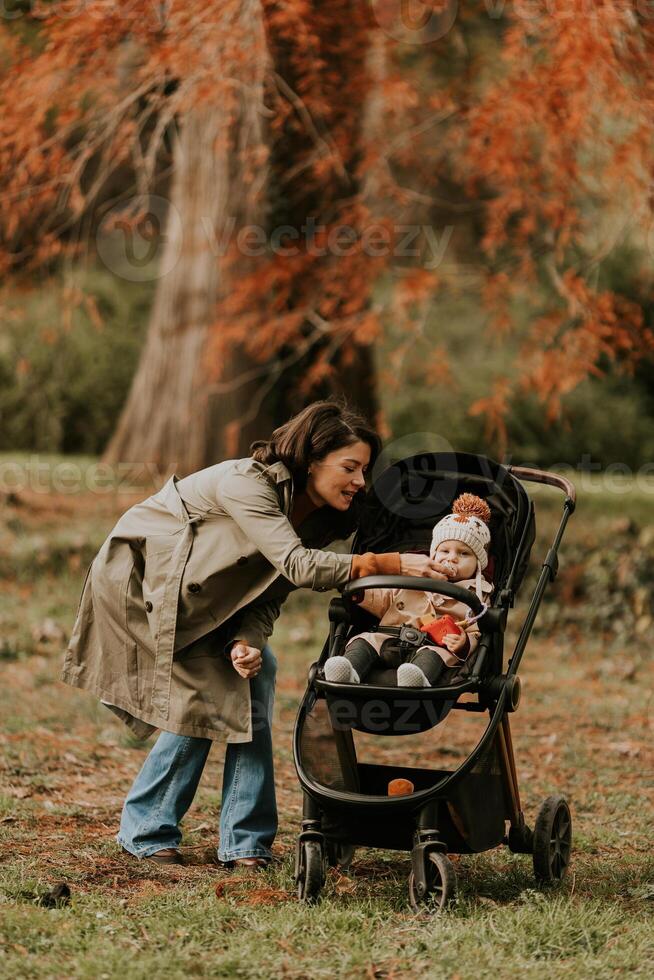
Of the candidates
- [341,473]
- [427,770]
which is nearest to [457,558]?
[341,473]

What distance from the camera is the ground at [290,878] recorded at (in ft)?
10.6

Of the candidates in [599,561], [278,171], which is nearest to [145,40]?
[278,171]

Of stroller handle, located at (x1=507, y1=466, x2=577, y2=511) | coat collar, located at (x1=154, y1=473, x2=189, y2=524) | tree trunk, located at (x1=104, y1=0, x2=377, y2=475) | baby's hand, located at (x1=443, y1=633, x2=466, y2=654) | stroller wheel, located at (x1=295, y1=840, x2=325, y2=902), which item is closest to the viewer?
stroller wheel, located at (x1=295, y1=840, x2=325, y2=902)

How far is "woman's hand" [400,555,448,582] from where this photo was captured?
378 cm

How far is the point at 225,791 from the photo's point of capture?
163 inches

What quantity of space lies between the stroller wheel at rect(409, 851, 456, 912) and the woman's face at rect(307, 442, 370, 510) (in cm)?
112

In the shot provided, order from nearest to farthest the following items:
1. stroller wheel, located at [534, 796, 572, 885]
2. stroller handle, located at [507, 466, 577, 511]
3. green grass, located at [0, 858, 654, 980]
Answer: green grass, located at [0, 858, 654, 980] < stroller wheel, located at [534, 796, 572, 885] < stroller handle, located at [507, 466, 577, 511]

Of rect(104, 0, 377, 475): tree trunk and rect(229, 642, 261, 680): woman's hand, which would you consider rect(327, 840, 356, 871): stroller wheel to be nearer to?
rect(229, 642, 261, 680): woman's hand

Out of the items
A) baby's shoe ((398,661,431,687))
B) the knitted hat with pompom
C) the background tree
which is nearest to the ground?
baby's shoe ((398,661,431,687))

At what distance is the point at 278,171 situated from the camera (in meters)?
8.67

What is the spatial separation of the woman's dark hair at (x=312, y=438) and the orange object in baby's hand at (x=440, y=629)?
597 millimetres

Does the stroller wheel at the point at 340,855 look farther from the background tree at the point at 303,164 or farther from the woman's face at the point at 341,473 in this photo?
the background tree at the point at 303,164

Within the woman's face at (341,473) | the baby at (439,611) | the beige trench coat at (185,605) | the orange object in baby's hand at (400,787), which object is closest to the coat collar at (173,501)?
the beige trench coat at (185,605)

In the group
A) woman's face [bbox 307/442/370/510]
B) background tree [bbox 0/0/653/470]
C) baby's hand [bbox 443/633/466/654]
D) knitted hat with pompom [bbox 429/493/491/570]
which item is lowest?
baby's hand [bbox 443/633/466/654]
